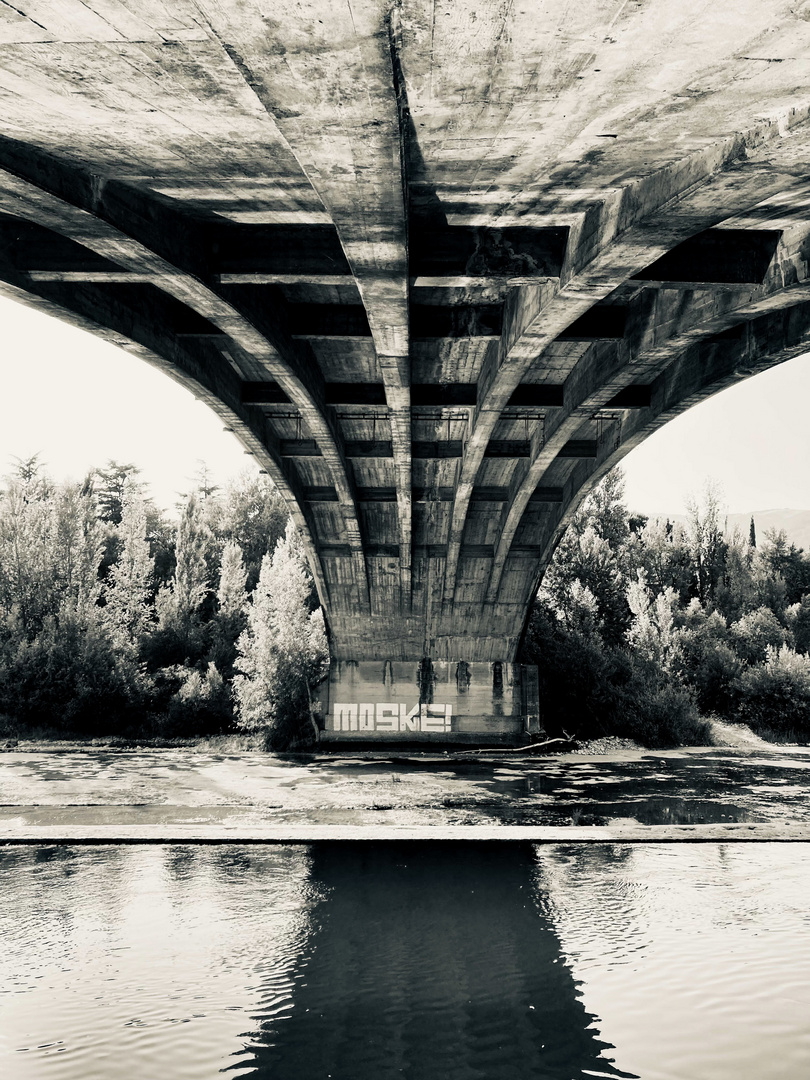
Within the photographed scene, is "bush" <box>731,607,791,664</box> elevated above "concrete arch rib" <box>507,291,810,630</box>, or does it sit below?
below

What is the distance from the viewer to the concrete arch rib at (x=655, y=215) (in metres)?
6.38

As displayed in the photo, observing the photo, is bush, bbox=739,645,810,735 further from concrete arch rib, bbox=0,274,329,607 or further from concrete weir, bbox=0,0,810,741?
concrete arch rib, bbox=0,274,329,607

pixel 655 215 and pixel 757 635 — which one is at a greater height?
pixel 655 215

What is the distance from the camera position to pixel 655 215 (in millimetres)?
7262

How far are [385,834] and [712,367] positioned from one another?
366 inches

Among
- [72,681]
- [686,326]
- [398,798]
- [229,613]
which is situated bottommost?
[398,798]

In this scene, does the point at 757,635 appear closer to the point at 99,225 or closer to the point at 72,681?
the point at 72,681

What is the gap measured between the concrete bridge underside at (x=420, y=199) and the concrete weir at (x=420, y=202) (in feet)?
0.10

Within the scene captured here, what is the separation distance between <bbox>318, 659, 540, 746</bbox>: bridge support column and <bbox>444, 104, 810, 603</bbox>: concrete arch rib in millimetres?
15768

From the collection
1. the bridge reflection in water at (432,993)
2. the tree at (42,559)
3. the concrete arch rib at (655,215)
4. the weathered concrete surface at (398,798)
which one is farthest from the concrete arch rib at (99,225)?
the tree at (42,559)

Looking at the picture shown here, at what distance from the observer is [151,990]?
688 centimetres

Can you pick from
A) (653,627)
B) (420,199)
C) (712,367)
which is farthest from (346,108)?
A: (653,627)

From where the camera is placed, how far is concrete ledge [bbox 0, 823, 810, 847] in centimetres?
1252

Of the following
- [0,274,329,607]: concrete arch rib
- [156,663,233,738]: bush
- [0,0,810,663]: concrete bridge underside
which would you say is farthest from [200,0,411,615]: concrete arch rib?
[156,663,233,738]: bush
